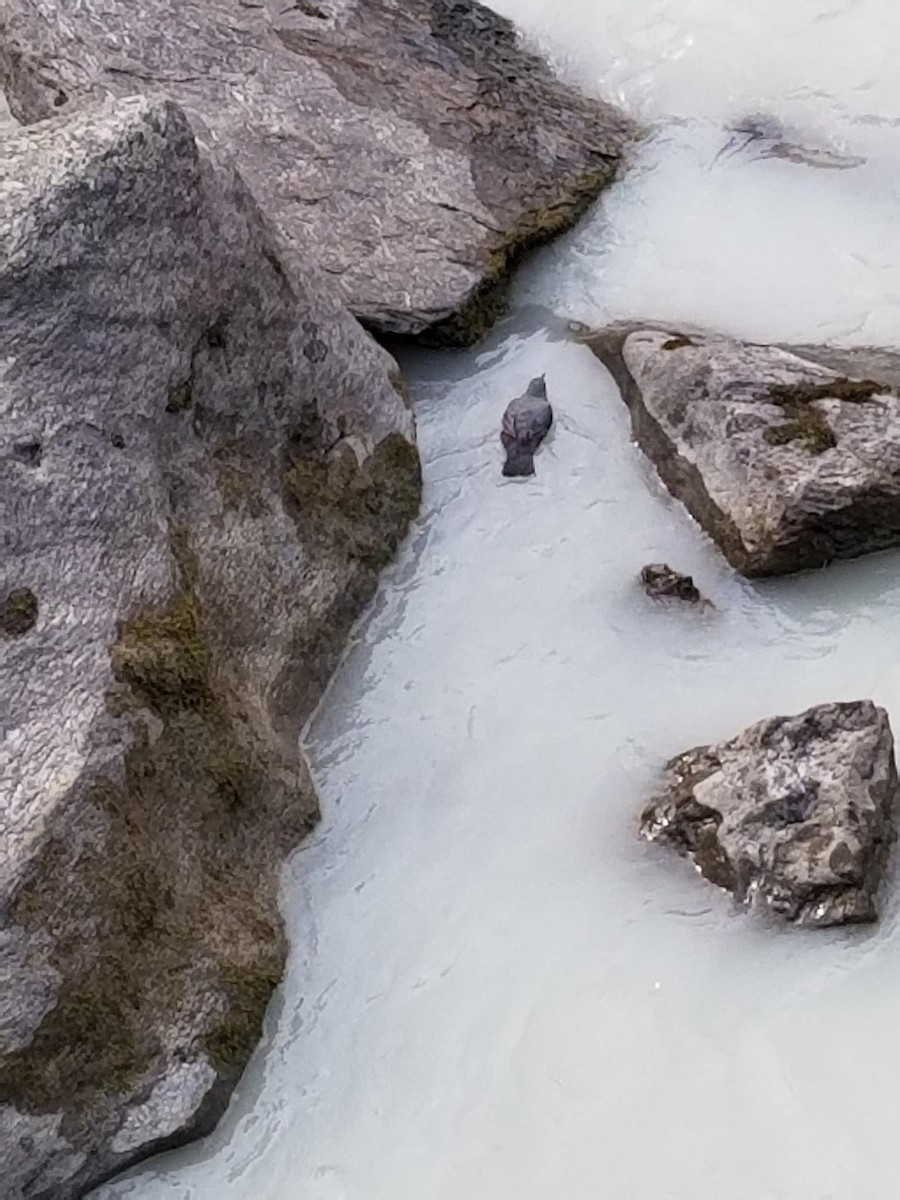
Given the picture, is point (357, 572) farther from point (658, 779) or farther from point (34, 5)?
point (34, 5)

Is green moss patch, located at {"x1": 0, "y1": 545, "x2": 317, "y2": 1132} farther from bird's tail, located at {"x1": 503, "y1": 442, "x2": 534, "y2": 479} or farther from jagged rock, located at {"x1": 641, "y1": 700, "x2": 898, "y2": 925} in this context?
bird's tail, located at {"x1": 503, "y1": 442, "x2": 534, "y2": 479}

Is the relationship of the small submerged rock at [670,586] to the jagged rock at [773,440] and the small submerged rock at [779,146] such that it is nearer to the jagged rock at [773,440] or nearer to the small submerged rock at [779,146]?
the jagged rock at [773,440]

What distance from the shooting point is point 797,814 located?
5340 millimetres

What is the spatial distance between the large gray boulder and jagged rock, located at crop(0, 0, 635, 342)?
129cm

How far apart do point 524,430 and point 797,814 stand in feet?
9.23

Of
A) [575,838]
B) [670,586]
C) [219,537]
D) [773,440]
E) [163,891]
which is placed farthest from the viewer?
Result: [773,440]

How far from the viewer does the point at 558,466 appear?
7367mm

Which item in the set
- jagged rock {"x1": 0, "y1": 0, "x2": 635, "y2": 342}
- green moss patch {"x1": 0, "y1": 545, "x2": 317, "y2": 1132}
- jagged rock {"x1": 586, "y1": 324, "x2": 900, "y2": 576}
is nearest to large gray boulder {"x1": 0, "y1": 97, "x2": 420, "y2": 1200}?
green moss patch {"x1": 0, "y1": 545, "x2": 317, "y2": 1132}

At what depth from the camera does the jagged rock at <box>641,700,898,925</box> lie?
17.1ft

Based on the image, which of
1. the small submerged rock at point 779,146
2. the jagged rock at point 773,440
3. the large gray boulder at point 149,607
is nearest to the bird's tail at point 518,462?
the jagged rock at point 773,440

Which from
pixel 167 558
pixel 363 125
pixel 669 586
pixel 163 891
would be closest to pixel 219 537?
pixel 167 558

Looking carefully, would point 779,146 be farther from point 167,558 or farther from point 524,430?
point 167,558

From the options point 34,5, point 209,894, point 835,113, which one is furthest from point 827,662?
point 34,5

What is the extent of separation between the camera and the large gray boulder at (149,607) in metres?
4.99
